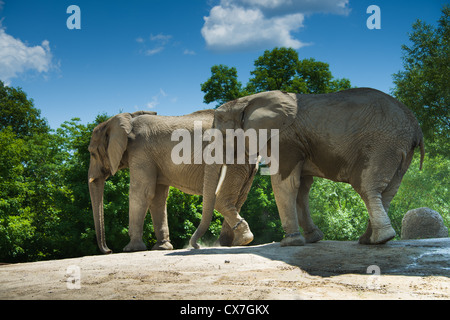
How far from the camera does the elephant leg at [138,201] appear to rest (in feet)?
42.8

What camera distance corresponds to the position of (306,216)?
11.1 meters

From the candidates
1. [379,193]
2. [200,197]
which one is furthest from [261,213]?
[379,193]

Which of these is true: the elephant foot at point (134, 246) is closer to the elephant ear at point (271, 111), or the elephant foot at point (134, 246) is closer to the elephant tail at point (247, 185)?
the elephant tail at point (247, 185)

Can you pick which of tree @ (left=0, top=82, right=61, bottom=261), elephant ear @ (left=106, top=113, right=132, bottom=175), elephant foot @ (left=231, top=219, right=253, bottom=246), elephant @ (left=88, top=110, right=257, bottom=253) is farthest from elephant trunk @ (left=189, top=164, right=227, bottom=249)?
tree @ (left=0, top=82, right=61, bottom=261)

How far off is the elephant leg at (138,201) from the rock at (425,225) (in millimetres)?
7807

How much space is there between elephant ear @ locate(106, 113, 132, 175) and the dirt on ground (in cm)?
382

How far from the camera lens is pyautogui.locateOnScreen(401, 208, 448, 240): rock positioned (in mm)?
14508

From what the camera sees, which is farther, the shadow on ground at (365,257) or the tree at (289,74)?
the tree at (289,74)

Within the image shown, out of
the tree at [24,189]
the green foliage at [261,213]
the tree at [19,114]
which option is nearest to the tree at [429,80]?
the green foliage at [261,213]

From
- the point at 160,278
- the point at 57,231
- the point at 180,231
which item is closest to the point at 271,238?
the point at 180,231

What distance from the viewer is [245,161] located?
1210 cm

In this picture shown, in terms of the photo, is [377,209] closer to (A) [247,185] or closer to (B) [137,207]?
(A) [247,185]

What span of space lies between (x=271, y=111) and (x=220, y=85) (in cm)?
1874
